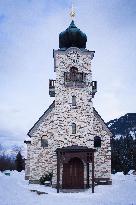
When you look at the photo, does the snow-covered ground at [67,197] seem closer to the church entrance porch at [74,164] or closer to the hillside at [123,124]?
the church entrance porch at [74,164]

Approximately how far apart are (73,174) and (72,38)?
12875 millimetres

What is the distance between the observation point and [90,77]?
3067 centimetres

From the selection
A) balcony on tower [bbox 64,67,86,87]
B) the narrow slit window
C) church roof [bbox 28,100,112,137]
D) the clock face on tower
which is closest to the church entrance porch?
the narrow slit window

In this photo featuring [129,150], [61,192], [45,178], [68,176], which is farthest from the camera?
[129,150]

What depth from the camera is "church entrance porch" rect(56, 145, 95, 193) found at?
88.4 feet

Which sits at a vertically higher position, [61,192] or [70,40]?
[70,40]

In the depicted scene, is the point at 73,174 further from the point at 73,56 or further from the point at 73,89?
the point at 73,56

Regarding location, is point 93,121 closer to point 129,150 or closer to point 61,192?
point 61,192

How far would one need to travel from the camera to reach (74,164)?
94.1 ft

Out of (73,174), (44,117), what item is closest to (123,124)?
(44,117)

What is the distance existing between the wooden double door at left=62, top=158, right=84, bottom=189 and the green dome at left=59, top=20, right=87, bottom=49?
438 inches

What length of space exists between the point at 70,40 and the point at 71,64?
8.07 ft

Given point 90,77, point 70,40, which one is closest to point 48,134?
point 90,77

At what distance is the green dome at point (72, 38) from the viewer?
31.2 metres
